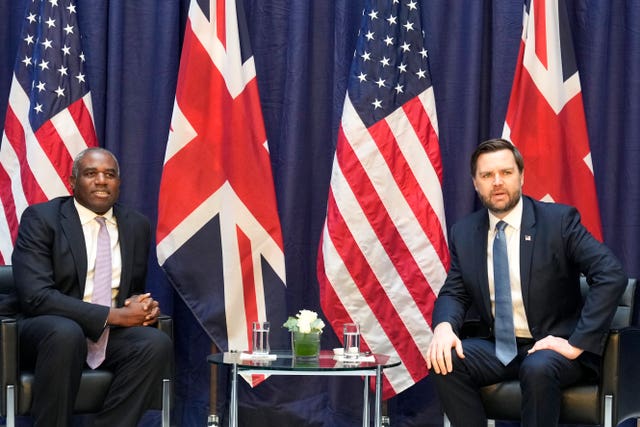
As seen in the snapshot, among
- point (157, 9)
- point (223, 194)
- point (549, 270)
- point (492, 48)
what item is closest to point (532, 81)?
point (492, 48)

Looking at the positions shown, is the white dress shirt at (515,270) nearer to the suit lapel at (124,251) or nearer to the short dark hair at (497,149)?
the short dark hair at (497,149)

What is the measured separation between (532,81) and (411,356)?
1.59 meters

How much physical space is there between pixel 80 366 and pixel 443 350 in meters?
1.53

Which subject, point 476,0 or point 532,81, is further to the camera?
point 476,0

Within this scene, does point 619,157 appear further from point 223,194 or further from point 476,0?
point 223,194

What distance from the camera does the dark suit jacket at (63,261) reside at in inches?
170

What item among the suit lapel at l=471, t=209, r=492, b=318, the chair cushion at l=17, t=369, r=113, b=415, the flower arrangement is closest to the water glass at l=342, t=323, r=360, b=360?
the flower arrangement

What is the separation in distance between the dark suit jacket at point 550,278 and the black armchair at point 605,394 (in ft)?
0.29

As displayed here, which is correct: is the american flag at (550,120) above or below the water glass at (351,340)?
above

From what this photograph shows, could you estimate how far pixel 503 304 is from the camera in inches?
167

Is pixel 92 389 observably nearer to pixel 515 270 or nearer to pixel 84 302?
pixel 84 302

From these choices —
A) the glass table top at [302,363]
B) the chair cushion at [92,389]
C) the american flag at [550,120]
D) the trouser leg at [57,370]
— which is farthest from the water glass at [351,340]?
the american flag at [550,120]

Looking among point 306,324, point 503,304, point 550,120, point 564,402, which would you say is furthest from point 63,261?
point 550,120

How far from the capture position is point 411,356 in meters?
5.13
